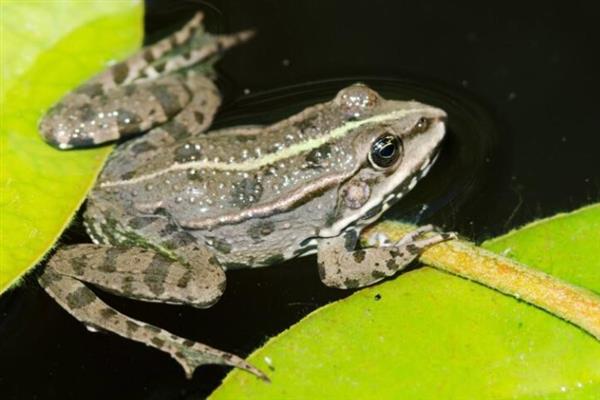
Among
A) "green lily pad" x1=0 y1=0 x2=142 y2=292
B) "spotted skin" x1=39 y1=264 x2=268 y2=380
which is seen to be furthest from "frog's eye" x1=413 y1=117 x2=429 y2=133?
"green lily pad" x1=0 y1=0 x2=142 y2=292

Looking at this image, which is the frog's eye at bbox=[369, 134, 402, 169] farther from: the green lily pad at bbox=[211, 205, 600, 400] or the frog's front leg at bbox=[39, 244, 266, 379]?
the frog's front leg at bbox=[39, 244, 266, 379]

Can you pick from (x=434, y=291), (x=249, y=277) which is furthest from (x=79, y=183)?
(x=434, y=291)

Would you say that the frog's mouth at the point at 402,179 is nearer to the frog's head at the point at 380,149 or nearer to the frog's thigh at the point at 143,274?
the frog's head at the point at 380,149

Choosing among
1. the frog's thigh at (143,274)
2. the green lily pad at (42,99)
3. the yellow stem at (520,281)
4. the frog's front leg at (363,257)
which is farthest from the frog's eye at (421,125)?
the green lily pad at (42,99)

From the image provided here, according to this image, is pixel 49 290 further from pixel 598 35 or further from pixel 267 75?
pixel 598 35

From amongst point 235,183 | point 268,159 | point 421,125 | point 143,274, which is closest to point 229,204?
point 235,183

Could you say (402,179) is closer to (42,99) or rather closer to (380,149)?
(380,149)
